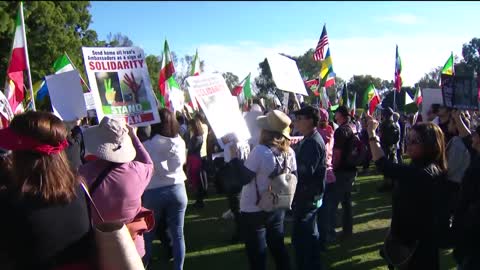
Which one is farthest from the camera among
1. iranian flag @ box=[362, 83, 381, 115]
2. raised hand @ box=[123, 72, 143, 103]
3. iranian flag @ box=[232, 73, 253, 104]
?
iranian flag @ box=[232, 73, 253, 104]

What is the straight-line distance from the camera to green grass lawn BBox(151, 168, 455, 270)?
226 inches

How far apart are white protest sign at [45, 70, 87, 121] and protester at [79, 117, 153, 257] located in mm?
2394

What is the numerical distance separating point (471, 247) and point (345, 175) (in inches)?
130

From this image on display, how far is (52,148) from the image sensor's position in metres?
2.14

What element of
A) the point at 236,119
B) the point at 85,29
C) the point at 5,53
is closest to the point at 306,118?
the point at 236,119

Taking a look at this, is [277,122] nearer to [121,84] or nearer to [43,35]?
[121,84]

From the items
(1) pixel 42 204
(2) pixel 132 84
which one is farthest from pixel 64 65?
(1) pixel 42 204

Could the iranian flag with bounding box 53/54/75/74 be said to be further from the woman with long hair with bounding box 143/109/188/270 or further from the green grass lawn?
the woman with long hair with bounding box 143/109/188/270

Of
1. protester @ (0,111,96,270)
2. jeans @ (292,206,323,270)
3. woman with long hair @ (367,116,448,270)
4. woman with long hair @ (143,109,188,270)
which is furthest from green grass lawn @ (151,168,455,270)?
protester @ (0,111,96,270)

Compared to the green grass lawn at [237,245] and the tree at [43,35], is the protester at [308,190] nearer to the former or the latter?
the green grass lawn at [237,245]

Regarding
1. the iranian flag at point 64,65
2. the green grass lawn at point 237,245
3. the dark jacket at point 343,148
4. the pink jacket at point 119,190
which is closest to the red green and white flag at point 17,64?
the iranian flag at point 64,65

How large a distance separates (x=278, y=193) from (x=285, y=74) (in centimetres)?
222

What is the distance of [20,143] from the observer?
6.88 ft

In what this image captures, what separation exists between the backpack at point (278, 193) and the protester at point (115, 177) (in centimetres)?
124
